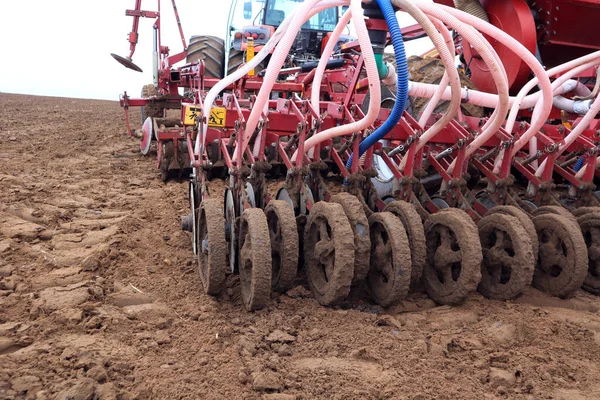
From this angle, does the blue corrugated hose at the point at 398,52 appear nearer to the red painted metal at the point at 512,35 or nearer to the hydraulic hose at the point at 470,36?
the hydraulic hose at the point at 470,36

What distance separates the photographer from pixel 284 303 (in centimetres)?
270

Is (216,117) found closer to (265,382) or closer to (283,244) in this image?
(283,244)

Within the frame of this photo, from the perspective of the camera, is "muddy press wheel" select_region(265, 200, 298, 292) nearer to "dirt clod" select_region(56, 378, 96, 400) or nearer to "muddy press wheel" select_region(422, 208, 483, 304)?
"muddy press wheel" select_region(422, 208, 483, 304)

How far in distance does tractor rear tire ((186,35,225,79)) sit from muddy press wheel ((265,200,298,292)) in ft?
20.8

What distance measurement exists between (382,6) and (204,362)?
5.79ft

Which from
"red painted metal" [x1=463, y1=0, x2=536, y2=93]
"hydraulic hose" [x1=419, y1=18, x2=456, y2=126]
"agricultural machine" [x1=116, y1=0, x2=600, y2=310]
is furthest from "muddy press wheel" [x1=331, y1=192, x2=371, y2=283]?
"red painted metal" [x1=463, y1=0, x2=536, y2=93]

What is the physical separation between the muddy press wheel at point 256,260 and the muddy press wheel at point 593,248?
1912mm

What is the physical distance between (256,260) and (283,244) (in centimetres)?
21

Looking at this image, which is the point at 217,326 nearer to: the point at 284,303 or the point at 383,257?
the point at 284,303

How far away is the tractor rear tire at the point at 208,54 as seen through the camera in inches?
341

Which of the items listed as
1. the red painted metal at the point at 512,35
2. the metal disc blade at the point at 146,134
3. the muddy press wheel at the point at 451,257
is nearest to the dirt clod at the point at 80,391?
the muddy press wheel at the point at 451,257

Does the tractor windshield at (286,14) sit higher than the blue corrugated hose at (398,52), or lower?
higher

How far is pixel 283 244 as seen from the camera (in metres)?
2.62

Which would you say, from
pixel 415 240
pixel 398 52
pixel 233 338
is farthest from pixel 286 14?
pixel 233 338
